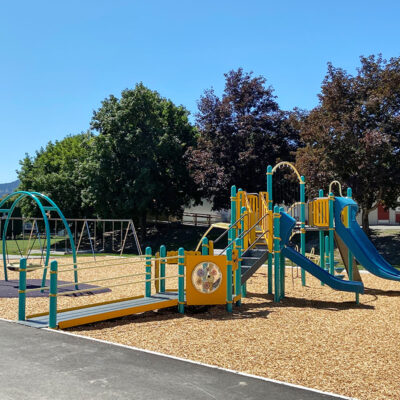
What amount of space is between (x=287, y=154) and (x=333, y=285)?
21.3 metres

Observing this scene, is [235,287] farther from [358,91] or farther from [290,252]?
[358,91]

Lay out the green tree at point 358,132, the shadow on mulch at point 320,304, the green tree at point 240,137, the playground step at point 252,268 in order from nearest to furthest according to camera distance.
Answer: the shadow on mulch at point 320,304, the playground step at point 252,268, the green tree at point 358,132, the green tree at point 240,137

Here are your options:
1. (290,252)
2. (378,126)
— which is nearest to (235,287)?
(290,252)

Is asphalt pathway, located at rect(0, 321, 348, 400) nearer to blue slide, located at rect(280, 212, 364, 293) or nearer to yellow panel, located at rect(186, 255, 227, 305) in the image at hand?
yellow panel, located at rect(186, 255, 227, 305)

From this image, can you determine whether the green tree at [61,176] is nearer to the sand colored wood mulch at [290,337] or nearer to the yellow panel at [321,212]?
the yellow panel at [321,212]

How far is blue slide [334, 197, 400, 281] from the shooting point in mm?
13203

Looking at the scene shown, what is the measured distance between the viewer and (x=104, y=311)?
9.01 m

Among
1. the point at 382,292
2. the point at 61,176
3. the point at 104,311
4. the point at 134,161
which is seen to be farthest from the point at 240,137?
the point at 104,311

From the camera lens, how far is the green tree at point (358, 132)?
79.4 ft

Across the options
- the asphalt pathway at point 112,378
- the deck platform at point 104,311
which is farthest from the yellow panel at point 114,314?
the asphalt pathway at point 112,378

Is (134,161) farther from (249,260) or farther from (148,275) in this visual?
(148,275)

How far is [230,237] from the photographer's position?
13109mm

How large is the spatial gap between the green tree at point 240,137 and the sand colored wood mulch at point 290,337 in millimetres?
19331

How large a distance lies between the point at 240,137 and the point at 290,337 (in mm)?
24367
